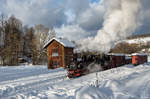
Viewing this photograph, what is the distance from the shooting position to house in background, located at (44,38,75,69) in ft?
88.0

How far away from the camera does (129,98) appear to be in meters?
6.89

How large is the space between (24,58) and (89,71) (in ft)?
123

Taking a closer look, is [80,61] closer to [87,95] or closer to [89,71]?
[89,71]

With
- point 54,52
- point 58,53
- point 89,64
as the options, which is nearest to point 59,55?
point 58,53

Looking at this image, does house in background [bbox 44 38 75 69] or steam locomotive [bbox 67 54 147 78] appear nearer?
steam locomotive [bbox 67 54 147 78]

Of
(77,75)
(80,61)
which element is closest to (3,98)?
(77,75)

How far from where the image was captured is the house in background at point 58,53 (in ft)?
88.0

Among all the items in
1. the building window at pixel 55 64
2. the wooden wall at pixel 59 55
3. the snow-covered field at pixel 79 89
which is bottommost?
the snow-covered field at pixel 79 89

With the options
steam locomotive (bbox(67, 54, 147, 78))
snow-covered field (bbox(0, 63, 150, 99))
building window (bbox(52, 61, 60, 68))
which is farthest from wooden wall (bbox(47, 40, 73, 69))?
snow-covered field (bbox(0, 63, 150, 99))

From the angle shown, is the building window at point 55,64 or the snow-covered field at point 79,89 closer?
the snow-covered field at point 79,89

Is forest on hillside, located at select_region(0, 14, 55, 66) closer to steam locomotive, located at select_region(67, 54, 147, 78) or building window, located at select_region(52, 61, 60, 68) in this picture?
building window, located at select_region(52, 61, 60, 68)

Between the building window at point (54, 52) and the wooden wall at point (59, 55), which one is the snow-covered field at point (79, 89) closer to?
the wooden wall at point (59, 55)

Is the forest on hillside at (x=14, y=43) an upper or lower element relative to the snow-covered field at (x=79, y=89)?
upper

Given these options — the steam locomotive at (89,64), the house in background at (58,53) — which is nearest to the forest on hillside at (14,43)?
the house in background at (58,53)
